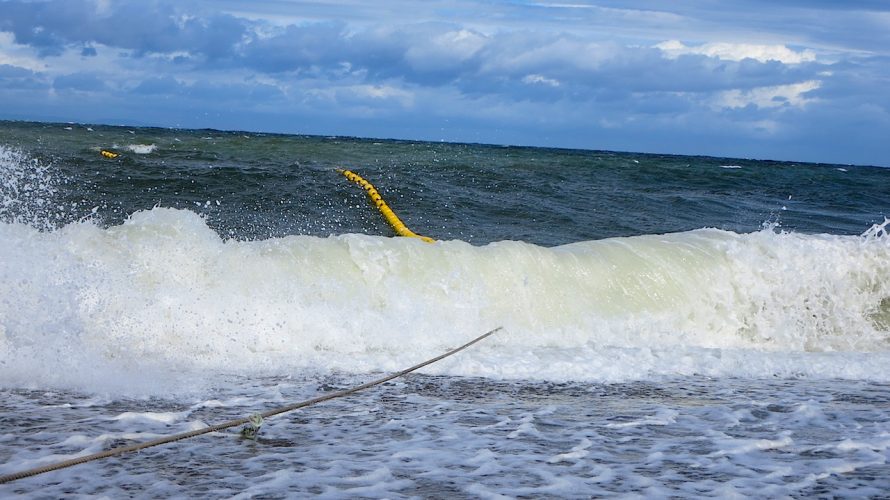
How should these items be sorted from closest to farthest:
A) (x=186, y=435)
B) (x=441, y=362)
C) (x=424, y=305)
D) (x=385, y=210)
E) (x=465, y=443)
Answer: (x=186, y=435)
(x=465, y=443)
(x=441, y=362)
(x=424, y=305)
(x=385, y=210)

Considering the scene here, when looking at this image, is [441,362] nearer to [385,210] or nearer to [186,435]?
[186,435]

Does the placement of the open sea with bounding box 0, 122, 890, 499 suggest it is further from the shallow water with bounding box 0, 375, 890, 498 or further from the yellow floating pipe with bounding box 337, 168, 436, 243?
the yellow floating pipe with bounding box 337, 168, 436, 243

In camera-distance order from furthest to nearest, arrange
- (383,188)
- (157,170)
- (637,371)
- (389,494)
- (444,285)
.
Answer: (157,170) < (383,188) < (444,285) < (637,371) < (389,494)

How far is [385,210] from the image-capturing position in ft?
54.1

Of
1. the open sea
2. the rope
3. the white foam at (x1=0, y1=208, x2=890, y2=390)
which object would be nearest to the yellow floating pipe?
the open sea

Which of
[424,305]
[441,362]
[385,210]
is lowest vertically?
[441,362]

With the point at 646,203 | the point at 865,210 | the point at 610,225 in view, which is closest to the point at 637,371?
the point at 610,225

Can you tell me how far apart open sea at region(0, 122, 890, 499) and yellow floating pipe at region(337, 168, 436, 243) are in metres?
0.77

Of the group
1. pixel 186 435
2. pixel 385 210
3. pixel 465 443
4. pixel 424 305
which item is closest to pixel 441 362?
pixel 424 305

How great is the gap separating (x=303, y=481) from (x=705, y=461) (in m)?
1.97

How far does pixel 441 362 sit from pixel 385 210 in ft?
32.2

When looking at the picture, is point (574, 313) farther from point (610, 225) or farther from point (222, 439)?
point (610, 225)

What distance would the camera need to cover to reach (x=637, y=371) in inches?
270

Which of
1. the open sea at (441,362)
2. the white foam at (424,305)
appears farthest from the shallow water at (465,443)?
the white foam at (424,305)
